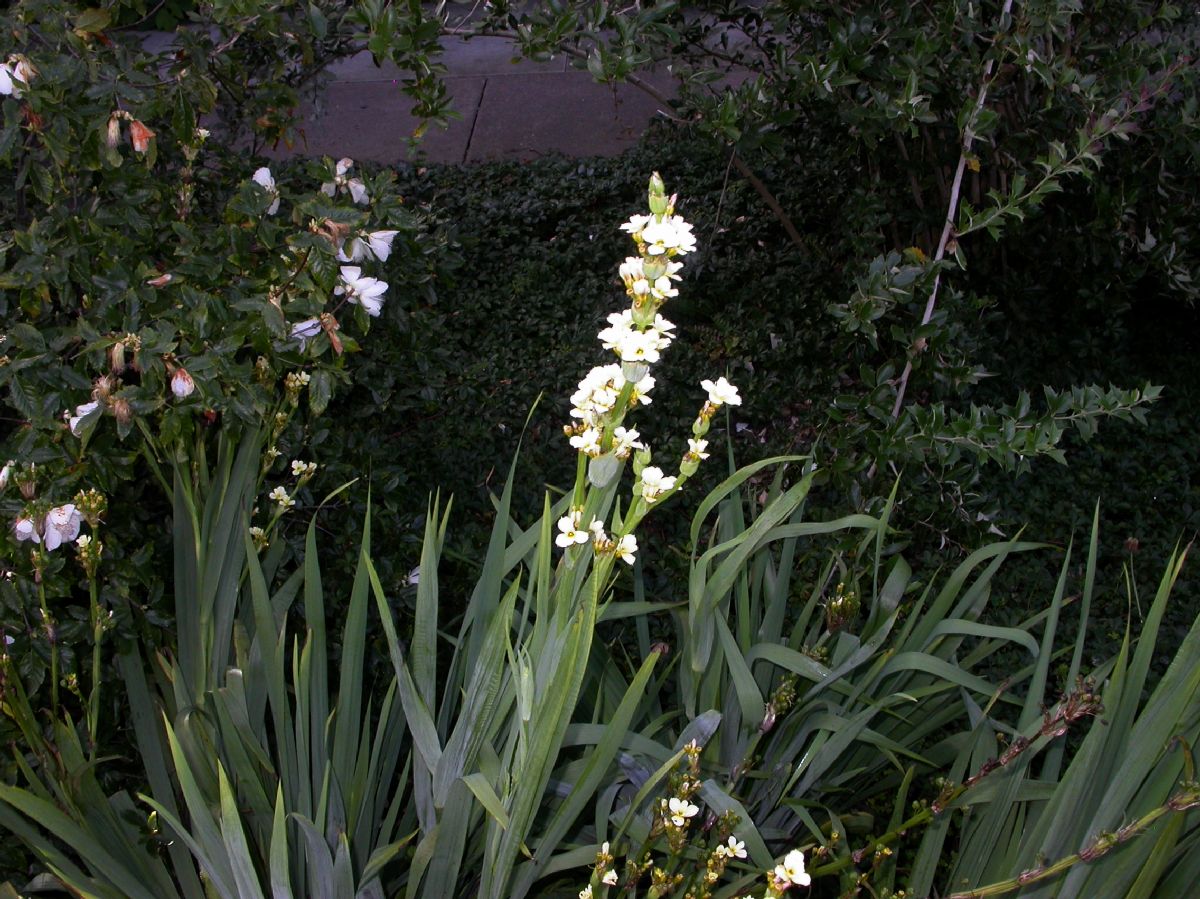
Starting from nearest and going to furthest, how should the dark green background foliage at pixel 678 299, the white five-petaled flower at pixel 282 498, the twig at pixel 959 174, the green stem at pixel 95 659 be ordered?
the green stem at pixel 95 659, the dark green background foliage at pixel 678 299, the white five-petaled flower at pixel 282 498, the twig at pixel 959 174

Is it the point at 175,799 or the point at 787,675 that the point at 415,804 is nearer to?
the point at 175,799

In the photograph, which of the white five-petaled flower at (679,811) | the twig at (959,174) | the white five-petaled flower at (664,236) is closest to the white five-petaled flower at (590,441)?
the white five-petaled flower at (664,236)

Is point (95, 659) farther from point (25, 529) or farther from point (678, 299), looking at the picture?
point (678, 299)

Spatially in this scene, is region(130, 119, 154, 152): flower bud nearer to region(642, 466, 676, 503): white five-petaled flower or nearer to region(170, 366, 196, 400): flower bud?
region(170, 366, 196, 400): flower bud

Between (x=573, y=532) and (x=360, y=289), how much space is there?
35.2 inches

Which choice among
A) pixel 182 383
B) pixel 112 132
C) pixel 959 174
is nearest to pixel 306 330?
pixel 182 383

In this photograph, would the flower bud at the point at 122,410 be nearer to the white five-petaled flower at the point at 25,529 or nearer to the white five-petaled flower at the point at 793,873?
the white five-petaled flower at the point at 25,529

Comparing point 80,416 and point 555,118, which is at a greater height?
point 80,416

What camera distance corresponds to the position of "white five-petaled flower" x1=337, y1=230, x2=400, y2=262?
203 cm

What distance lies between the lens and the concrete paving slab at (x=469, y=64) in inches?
232

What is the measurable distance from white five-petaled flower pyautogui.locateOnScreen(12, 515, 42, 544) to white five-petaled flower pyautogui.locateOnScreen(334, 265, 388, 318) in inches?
26.5

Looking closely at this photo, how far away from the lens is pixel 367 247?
206cm

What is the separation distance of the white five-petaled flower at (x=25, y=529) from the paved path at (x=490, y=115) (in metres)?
3.38

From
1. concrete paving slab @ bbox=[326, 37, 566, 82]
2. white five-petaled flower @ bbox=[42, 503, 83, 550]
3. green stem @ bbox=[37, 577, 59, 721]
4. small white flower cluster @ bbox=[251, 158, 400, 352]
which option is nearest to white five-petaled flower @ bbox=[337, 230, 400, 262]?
small white flower cluster @ bbox=[251, 158, 400, 352]
